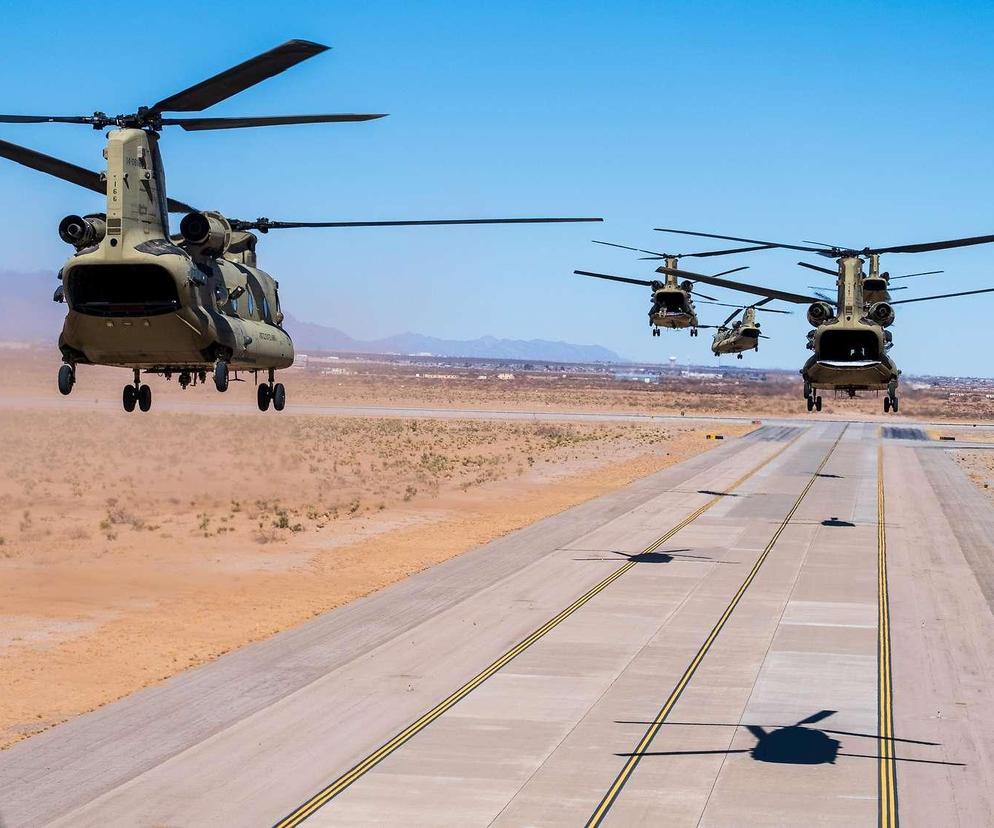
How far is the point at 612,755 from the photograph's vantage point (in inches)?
972

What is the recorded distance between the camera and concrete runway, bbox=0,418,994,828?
2220cm

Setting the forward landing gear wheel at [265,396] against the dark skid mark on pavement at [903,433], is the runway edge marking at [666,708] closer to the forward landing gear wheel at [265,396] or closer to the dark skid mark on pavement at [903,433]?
the forward landing gear wheel at [265,396]

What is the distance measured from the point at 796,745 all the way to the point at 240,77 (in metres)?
16.5

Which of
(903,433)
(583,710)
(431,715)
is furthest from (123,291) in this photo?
(903,433)

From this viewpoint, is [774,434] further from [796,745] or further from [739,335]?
[796,745]

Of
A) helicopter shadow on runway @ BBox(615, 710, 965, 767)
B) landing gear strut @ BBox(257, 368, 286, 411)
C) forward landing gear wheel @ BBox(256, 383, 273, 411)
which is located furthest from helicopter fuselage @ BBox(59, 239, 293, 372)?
helicopter shadow on runway @ BBox(615, 710, 965, 767)

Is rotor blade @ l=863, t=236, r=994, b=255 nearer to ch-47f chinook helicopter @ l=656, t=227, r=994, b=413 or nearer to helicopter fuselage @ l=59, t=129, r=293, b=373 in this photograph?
ch-47f chinook helicopter @ l=656, t=227, r=994, b=413

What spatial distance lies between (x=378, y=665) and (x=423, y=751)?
676 centimetres

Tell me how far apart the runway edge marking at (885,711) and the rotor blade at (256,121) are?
1418 centimetres

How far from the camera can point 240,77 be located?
61.5ft

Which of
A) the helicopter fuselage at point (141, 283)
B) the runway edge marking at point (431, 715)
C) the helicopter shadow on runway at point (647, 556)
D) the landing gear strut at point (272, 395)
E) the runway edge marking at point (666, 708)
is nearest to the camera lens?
the runway edge marking at point (431, 715)

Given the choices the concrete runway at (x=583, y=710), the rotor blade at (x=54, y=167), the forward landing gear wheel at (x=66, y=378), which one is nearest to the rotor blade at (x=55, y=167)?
the rotor blade at (x=54, y=167)

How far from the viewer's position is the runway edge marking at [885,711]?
2220 cm

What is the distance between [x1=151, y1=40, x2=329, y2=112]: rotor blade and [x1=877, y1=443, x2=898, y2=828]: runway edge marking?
15048 millimetres
